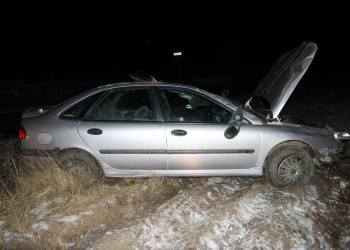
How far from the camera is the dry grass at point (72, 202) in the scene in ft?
14.4

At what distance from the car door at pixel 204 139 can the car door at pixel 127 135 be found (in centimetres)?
15

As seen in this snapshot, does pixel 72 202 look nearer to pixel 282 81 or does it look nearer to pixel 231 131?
pixel 231 131

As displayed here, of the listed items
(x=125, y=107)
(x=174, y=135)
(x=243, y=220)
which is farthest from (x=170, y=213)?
(x=125, y=107)

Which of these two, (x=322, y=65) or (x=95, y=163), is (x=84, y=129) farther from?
(x=322, y=65)

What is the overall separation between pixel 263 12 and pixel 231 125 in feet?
168

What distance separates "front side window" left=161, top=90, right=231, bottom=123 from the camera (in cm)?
533

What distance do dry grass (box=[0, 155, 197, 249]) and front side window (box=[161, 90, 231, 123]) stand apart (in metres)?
0.92

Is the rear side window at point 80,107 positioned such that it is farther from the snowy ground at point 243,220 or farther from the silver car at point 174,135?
the snowy ground at point 243,220

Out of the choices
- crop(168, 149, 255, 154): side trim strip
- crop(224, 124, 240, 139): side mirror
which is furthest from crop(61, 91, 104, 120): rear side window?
crop(224, 124, 240, 139): side mirror

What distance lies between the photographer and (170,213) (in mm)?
4801

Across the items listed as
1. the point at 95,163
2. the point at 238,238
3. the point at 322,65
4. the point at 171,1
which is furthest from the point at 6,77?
the point at 171,1

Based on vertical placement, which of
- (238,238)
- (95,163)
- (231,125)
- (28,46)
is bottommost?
(238,238)

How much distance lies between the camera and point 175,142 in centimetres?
522

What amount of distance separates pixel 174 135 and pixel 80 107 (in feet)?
4.34
